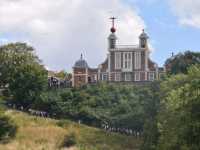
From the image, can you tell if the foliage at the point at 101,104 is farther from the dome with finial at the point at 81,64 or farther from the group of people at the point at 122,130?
the dome with finial at the point at 81,64

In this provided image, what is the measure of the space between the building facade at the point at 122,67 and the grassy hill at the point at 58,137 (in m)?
21.5

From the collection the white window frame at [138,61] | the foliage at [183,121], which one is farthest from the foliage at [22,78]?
the foliage at [183,121]

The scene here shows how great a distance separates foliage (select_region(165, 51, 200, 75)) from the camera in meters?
82.4

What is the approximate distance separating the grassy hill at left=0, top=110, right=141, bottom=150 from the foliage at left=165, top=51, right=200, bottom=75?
1359cm

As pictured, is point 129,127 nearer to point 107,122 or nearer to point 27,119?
point 107,122

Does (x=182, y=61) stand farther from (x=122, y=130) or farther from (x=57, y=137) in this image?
(x=57, y=137)

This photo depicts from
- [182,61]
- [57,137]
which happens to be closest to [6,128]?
[57,137]

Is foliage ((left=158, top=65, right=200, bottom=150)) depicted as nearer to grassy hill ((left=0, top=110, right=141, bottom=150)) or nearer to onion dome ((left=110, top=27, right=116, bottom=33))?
grassy hill ((left=0, top=110, right=141, bottom=150))

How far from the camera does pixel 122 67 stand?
316 ft

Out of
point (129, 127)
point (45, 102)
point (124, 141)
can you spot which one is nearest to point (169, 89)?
point (124, 141)

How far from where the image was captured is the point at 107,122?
78000mm

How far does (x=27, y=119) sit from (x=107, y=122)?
8237 mm

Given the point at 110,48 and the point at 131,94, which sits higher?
the point at 110,48

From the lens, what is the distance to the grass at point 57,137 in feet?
219
